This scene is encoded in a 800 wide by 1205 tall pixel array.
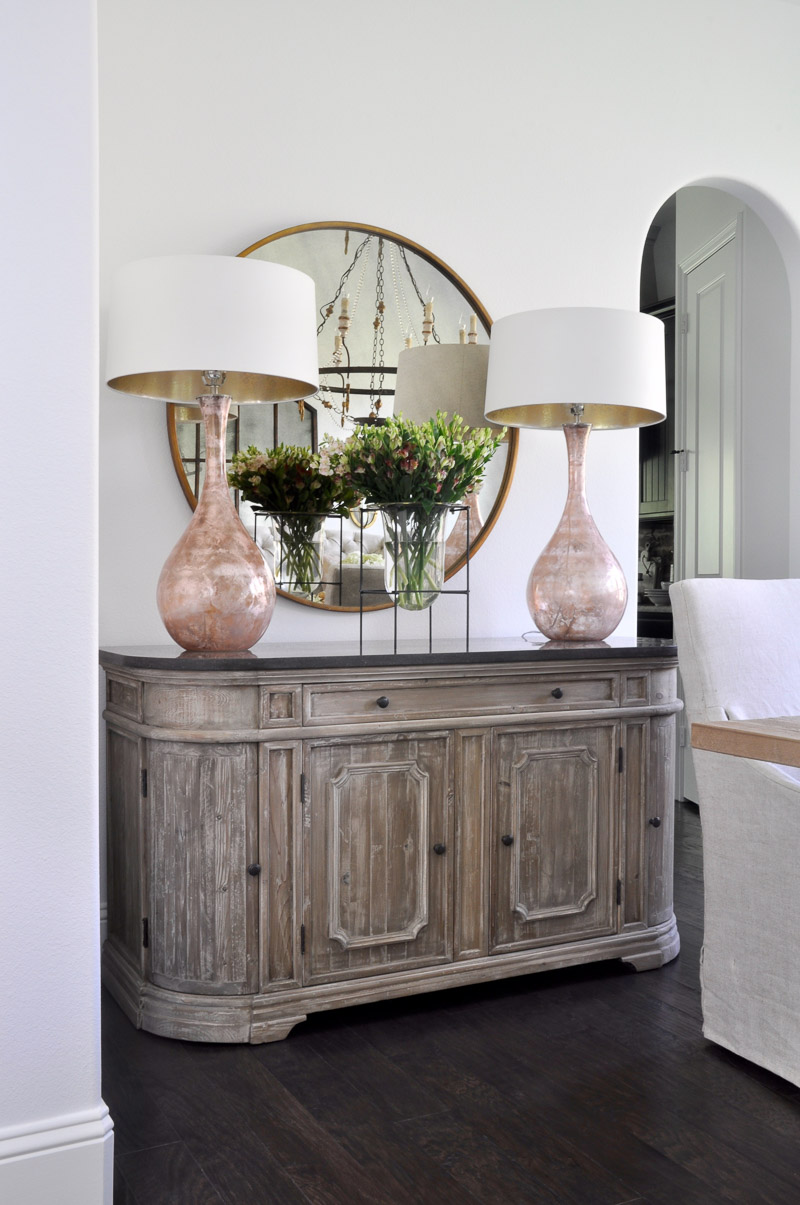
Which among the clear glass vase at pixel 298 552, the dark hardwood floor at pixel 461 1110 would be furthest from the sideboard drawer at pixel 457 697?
the dark hardwood floor at pixel 461 1110

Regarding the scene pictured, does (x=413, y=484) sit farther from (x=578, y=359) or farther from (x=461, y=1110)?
(x=461, y=1110)

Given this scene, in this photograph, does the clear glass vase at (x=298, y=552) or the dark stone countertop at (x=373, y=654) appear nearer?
the dark stone countertop at (x=373, y=654)

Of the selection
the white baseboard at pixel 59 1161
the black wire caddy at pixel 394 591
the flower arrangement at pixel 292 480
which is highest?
the flower arrangement at pixel 292 480

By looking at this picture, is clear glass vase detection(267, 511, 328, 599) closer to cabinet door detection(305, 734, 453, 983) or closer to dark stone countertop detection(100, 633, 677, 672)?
dark stone countertop detection(100, 633, 677, 672)

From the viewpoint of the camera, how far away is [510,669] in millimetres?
2621

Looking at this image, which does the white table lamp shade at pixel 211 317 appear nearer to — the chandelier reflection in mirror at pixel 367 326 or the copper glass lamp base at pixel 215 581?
the copper glass lamp base at pixel 215 581

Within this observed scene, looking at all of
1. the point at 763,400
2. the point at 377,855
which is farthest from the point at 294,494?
the point at 763,400

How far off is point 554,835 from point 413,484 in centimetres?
98

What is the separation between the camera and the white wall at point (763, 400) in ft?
13.6

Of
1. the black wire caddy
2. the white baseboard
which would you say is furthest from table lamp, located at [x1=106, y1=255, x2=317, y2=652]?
the white baseboard

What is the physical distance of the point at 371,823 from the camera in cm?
247

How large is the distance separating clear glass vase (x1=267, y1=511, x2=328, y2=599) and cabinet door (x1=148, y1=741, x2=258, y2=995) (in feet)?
2.44

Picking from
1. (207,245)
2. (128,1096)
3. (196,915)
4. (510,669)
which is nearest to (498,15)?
(207,245)

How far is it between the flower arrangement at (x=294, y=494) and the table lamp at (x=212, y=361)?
205 millimetres
